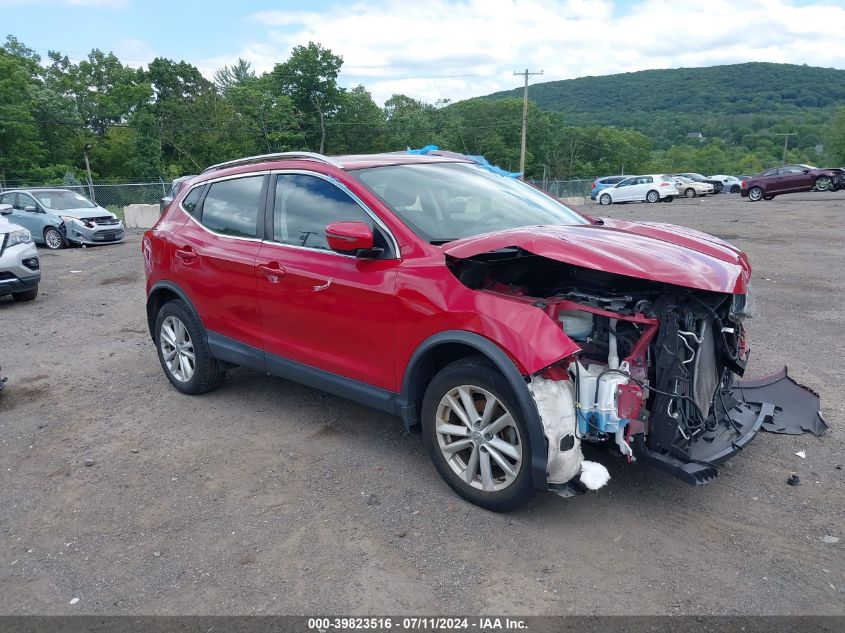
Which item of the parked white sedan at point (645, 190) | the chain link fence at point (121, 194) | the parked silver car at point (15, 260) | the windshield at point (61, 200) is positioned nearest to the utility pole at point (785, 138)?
the parked white sedan at point (645, 190)

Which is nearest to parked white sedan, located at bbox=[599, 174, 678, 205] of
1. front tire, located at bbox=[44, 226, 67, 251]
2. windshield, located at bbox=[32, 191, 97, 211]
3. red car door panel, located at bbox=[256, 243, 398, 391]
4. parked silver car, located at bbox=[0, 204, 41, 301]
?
windshield, located at bbox=[32, 191, 97, 211]

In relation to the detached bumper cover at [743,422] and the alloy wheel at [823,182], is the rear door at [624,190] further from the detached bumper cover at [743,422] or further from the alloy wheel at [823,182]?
the detached bumper cover at [743,422]

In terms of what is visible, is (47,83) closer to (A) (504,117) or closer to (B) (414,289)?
(A) (504,117)

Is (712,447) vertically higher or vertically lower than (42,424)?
higher

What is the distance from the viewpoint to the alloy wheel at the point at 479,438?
3.31 meters

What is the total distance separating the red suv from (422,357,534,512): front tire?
0.01 m

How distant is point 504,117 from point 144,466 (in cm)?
9726

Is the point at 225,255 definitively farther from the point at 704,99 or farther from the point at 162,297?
the point at 704,99

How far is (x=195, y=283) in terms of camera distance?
5.07 m

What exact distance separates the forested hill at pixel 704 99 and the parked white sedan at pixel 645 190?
88221 millimetres

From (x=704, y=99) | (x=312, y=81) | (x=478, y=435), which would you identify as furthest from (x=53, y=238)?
(x=704, y=99)

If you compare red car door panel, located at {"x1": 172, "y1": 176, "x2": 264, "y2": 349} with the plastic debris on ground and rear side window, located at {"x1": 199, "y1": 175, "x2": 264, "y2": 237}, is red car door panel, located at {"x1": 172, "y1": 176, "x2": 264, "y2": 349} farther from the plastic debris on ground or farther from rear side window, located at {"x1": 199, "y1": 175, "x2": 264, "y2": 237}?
the plastic debris on ground

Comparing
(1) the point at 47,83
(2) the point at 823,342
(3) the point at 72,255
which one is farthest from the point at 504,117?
(2) the point at 823,342

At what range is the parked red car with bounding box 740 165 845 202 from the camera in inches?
1186
